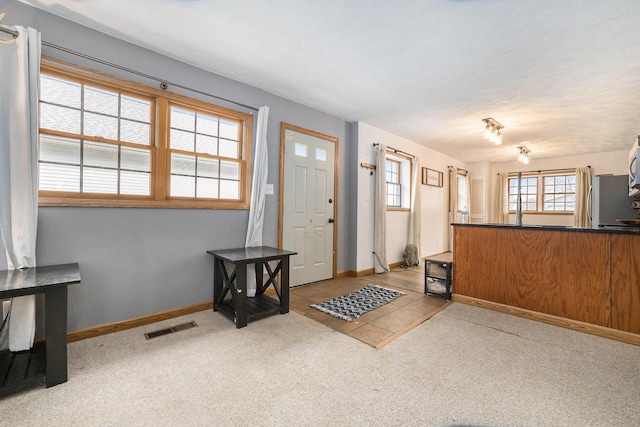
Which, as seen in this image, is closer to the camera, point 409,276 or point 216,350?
point 216,350

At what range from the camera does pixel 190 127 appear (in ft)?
9.48

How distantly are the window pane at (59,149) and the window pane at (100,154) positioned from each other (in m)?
0.06

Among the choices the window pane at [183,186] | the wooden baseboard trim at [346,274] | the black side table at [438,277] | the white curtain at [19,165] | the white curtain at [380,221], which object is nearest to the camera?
the white curtain at [19,165]

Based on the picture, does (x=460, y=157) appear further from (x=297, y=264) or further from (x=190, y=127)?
(x=190, y=127)

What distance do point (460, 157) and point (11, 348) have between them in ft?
27.6

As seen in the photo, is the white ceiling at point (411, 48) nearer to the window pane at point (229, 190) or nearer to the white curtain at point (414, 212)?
the window pane at point (229, 190)

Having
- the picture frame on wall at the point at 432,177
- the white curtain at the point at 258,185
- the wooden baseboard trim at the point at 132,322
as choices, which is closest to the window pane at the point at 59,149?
the wooden baseboard trim at the point at 132,322

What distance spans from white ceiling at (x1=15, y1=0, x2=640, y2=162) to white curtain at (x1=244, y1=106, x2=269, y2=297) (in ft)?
1.66

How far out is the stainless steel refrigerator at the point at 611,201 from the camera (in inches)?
168

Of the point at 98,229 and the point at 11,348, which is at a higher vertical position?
the point at 98,229

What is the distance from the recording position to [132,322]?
245 centimetres

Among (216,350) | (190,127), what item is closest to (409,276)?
(216,350)

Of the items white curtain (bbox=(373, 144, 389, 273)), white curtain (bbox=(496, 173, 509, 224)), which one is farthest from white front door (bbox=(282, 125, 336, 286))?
white curtain (bbox=(496, 173, 509, 224))

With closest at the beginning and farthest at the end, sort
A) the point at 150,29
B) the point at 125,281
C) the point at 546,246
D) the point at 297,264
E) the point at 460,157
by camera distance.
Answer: the point at 150,29 → the point at 125,281 → the point at 546,246 → the point at 297,264 → the point at 460,157
